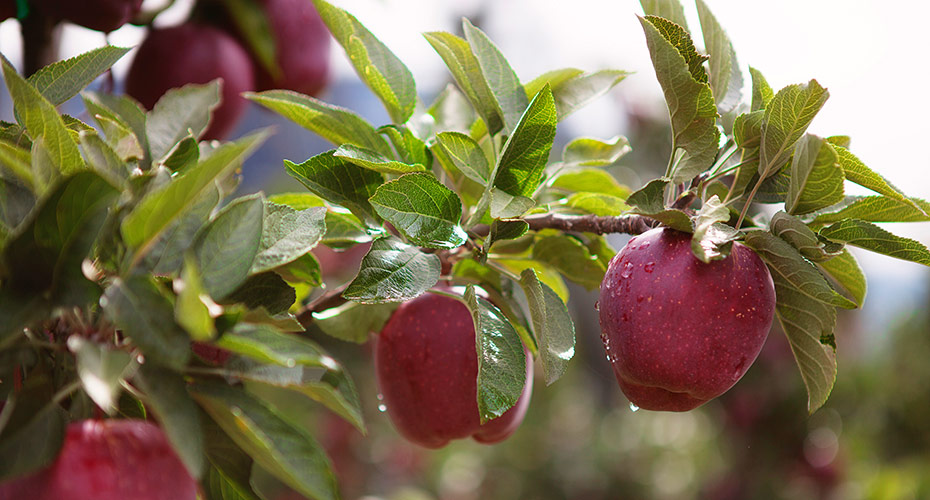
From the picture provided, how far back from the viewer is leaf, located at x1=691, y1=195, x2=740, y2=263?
0.34 meters

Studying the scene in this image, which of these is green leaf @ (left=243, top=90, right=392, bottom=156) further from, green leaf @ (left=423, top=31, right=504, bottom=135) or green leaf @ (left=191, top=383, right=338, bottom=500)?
green leaf @ (left=191, top=383, right=338, bottom=500)

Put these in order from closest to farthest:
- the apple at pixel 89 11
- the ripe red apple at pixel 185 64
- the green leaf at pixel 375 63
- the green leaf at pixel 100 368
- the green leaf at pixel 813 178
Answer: the green leaf at pixel 100 368
the green leaf at pixel 813 178
the green leaf at pixel 375 63
the apple at pixel 89 11
the ripe red apple at pixel 185 64

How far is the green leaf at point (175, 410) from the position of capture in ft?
0.81

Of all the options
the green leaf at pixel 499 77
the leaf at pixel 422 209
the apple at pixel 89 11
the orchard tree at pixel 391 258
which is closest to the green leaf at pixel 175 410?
the orchard tree at pixel 391 258

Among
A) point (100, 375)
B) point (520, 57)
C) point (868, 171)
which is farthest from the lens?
point (520, 57)

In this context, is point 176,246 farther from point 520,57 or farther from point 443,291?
point 520,57

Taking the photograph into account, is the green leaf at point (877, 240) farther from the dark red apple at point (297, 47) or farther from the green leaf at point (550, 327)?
the dark red apple at point (297, 47)

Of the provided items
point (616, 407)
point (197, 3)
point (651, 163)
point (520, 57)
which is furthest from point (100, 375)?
point (520, 57)

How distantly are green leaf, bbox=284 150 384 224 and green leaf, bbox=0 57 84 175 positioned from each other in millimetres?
108

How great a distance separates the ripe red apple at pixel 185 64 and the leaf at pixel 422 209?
385 millimetres

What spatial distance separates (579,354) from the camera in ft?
8.13

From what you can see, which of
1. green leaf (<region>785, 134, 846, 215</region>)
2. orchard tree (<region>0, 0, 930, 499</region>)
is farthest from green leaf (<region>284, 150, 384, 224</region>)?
green leaf (<region>785, 134, 846, 215</region>)

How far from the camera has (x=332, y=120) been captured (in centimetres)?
44

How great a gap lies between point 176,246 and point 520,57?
3.05 meters
